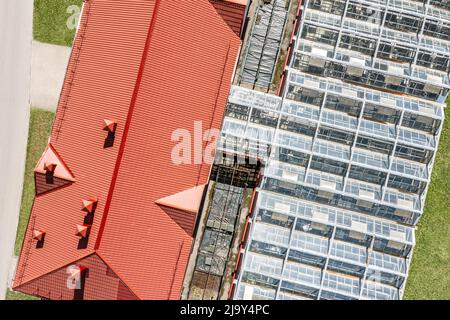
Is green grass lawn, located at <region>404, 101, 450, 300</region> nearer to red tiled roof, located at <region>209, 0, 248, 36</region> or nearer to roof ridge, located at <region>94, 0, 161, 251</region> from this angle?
red tiled roof, located at <region>209, 0, 248, 36</region>

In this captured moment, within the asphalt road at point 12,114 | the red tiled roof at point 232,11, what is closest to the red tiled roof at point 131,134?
the red tiled roof at point 232,11

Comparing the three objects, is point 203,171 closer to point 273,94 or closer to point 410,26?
point 273,94

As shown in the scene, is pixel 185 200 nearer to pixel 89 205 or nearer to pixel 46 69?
pixel 89 205

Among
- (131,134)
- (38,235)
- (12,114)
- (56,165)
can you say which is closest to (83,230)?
(38,235)

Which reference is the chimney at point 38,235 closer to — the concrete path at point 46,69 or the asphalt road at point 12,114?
the asphalt road at point 12,114

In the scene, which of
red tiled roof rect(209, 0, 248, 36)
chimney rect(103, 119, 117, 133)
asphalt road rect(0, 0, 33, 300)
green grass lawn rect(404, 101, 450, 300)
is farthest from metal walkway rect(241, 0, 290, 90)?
asphalt road rect(0, 0, 33, 300)
